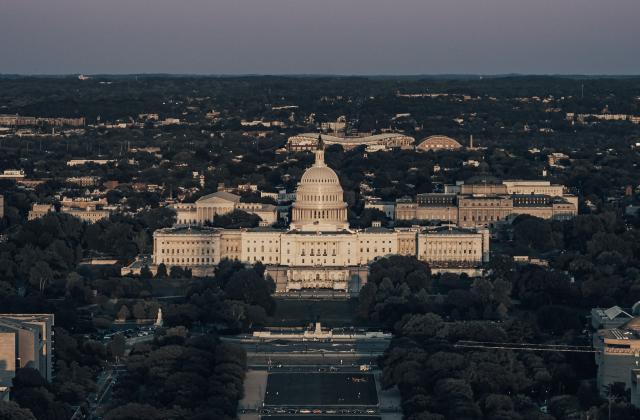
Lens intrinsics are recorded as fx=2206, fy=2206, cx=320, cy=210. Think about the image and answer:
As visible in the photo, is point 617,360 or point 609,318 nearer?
point 617,360

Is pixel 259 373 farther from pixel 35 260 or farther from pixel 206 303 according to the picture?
pixel 35 260

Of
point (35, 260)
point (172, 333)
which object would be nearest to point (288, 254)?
point (35, 260)

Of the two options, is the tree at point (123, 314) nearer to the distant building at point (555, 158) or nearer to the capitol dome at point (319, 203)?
the capitol dome at point (319, 203)

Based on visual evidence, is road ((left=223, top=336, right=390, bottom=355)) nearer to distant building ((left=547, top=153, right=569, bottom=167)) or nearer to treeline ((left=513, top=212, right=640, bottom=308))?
treeline ((left=513, top=212, right=640, bottom=308))

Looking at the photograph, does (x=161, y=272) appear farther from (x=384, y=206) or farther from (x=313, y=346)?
(x=384, y=206)

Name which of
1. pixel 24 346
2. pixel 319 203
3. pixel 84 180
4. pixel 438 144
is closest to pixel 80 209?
pixel 319 203

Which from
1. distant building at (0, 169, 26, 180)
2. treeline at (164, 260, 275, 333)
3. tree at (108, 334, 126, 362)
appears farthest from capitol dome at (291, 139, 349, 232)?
distant building at (0, 169, 26, 180)
